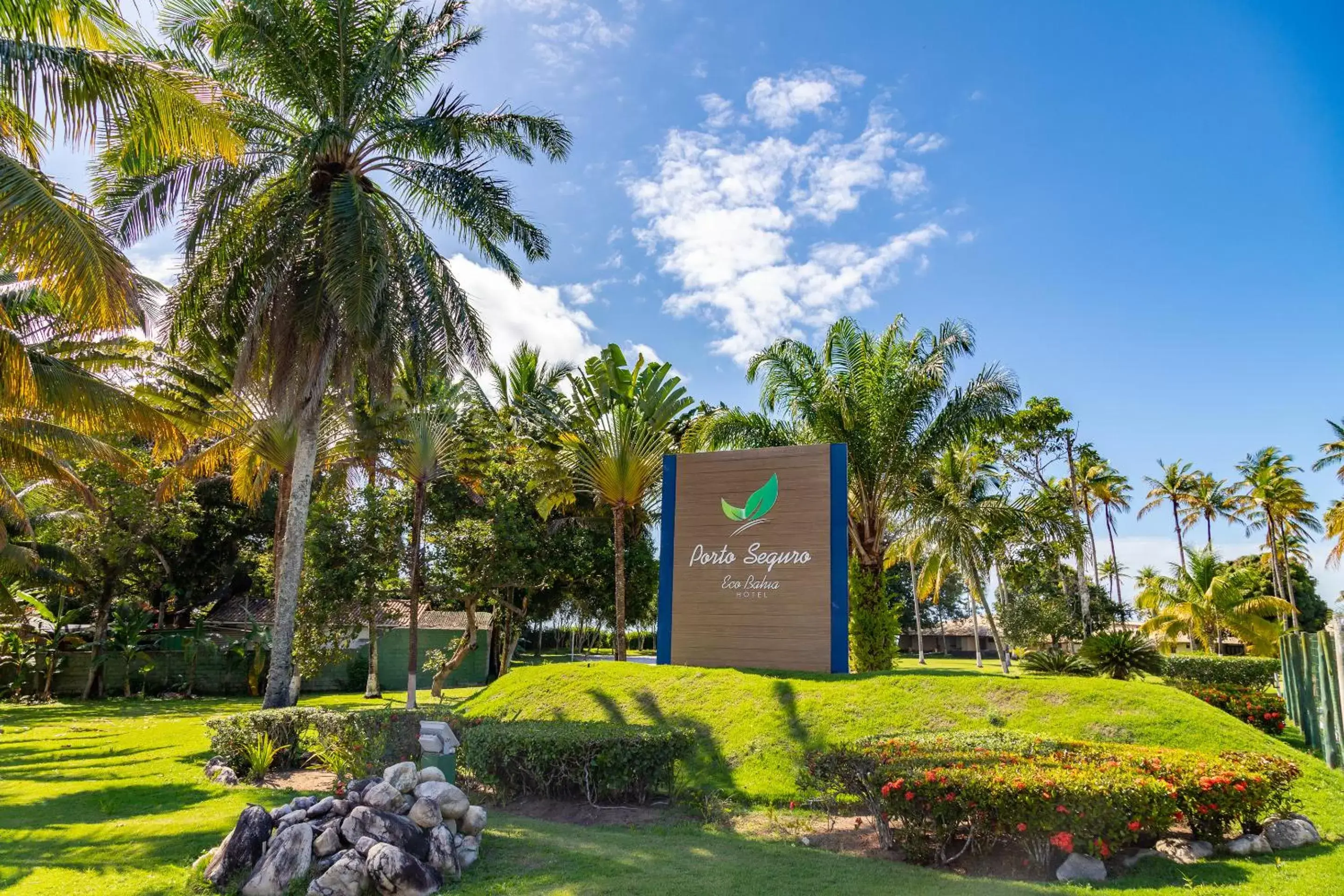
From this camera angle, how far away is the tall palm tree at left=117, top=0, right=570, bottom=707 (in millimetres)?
14031

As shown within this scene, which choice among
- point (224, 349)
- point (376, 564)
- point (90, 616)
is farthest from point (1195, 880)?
point (90, 616)

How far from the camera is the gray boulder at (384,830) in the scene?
6270 millimetres

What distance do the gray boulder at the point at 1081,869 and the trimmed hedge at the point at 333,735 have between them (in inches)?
287

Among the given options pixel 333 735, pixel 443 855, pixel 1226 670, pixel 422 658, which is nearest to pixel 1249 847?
pixel 443 855

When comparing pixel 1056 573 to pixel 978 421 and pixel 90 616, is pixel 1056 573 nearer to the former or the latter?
pixel 978 421

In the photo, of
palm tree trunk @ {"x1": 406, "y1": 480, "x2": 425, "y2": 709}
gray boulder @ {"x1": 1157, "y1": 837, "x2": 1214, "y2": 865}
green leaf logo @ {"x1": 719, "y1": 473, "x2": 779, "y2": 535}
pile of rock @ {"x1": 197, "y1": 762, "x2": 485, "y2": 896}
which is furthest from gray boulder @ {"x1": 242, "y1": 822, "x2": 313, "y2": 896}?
palm tree trunk @ {"x1": 406, "y1": 480, "x2": 425, "y2": 709}

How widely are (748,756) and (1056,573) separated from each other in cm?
3264

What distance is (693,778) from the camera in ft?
34.8

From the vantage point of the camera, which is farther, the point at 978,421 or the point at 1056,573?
the point at 1056,573

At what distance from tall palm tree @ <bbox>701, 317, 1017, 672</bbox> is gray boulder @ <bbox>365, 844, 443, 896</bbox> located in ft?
41.9

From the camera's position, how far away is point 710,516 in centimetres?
1513

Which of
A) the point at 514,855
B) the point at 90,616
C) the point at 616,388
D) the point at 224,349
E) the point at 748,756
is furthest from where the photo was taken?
the point at 90,616

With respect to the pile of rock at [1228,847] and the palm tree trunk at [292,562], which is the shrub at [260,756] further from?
the pile of rock at [1228,847]

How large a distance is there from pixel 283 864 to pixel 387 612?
67.1ft
